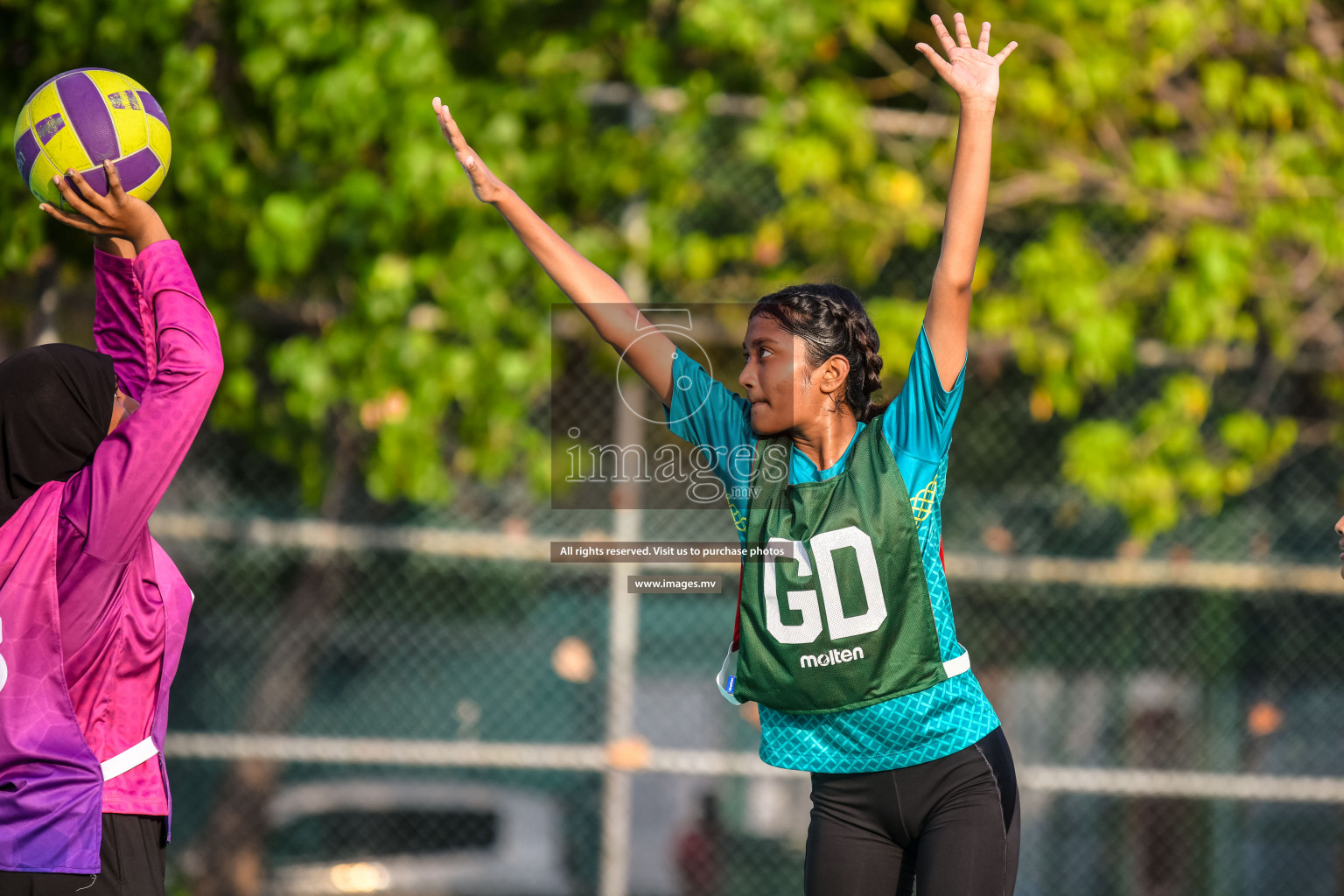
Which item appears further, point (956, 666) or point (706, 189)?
point (706, 189)

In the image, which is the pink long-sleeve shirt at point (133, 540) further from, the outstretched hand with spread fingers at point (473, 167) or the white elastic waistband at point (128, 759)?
the outstretched hand with spread fingers at point (473, 167)

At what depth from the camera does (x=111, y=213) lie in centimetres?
225

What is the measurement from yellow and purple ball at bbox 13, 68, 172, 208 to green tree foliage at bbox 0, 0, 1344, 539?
1.84 m

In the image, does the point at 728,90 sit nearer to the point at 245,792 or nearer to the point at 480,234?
the point at 480,234

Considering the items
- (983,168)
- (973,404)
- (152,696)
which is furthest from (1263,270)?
(152,696)

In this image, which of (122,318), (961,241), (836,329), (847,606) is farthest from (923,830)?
(122,318)

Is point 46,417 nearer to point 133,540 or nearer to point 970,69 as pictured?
point 133,540

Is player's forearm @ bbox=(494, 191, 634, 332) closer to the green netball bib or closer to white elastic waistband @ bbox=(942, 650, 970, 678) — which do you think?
the green netball bib

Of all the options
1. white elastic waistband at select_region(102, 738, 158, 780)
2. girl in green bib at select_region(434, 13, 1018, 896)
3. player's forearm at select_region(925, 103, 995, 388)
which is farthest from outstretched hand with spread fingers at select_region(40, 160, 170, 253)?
player's forearm at select_region(925, 103, 995, 388)

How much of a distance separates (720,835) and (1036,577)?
232 centimetres

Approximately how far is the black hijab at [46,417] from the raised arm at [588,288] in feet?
3.20

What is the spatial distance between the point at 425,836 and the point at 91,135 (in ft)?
16.3

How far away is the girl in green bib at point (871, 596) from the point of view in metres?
2.38

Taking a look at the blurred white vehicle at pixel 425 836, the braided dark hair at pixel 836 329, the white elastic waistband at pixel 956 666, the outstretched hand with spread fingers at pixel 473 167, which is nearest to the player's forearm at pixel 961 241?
the braided dark hair at pixel 836 329
